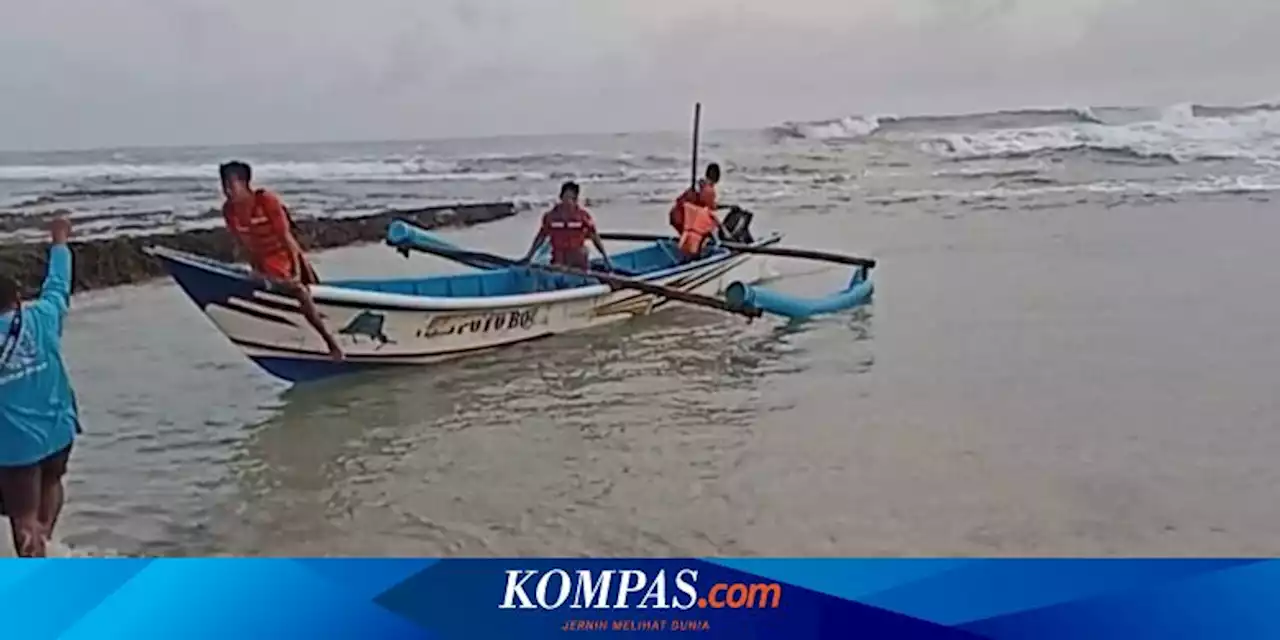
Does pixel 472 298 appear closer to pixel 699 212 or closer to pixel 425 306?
pixel 425 306

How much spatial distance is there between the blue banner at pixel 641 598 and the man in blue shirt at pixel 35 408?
0.06m

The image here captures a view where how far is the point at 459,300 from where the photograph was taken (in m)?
1.79

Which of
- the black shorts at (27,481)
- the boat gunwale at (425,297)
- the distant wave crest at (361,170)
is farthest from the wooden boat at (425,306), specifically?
the black shorts at (27,481)

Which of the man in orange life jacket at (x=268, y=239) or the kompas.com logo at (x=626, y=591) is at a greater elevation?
the man in orange life jacket at (x=268, y=239)

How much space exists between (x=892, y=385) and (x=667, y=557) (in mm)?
359

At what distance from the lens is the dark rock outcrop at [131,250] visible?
5.73ft

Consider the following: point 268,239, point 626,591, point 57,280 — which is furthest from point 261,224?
point 626,591

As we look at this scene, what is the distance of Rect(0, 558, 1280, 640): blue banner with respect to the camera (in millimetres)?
1680

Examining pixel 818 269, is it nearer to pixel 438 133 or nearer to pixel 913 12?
pixel 913 12

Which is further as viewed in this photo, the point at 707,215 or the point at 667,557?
the point at 707,215

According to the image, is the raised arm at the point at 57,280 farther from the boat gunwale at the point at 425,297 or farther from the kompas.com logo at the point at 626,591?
the kompas.com logo at the point at 626,591

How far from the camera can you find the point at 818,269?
1.80 meters

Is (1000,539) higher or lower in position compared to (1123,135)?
lower

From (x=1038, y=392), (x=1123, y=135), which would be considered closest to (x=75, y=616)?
(x=1038, y=392)
